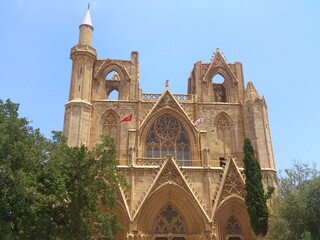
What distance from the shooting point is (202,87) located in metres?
31.1

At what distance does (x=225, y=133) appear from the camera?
29.2 metres

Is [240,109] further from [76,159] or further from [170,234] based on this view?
[76,159]

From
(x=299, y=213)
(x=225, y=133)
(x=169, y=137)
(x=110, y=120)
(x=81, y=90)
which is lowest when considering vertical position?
(x=299, y=213)

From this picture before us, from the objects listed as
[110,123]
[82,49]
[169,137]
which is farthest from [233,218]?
[82,49]

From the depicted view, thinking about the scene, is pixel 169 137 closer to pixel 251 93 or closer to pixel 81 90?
pixel 251 93

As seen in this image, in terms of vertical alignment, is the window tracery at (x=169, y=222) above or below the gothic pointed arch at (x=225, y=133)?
below

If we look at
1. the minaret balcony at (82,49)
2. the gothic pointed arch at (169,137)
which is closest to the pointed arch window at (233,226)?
the gothic pointed arch at (169,137)

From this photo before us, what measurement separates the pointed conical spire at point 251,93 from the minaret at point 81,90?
12951 millimetres

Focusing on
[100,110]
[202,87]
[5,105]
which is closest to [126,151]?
[100,110]

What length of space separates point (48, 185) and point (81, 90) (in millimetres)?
13708

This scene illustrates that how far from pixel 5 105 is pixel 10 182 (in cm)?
430

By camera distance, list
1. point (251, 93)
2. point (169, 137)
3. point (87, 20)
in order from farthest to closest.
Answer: point (87, 20)
point (251, 93)
point (169, 137)

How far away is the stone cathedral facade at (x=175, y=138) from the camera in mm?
24031

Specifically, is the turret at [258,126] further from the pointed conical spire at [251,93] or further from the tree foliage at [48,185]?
the tree foliage at [48,185]
